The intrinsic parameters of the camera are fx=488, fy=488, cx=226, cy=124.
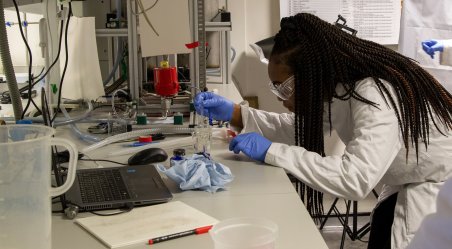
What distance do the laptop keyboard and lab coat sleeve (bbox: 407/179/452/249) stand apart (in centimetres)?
63

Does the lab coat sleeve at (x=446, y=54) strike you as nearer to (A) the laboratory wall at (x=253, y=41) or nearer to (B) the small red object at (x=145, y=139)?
(A) the laboratory wall at (x=253, y=41)

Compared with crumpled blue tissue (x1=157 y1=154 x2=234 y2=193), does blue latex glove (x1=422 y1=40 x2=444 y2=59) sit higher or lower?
higher

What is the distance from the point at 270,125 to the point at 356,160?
0.51 meters

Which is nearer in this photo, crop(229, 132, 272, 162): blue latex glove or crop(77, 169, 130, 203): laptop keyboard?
crop(77, 169, 130, 203): laptop keyboard

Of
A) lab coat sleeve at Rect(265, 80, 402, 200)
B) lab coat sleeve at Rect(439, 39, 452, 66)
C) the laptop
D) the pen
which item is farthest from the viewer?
lab coat sleeve at Rect(439, 39, 452, 66)

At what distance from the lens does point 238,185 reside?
1146mm

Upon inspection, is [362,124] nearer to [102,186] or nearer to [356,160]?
[356,160]

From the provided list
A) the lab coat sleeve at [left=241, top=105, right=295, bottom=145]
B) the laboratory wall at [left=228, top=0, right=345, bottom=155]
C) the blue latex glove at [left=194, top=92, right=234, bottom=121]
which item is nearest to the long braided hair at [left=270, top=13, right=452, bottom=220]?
the lab coat sleeve at [left=241, top=105, right=295, bottom=145]

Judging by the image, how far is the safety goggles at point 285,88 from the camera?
4.91 feet

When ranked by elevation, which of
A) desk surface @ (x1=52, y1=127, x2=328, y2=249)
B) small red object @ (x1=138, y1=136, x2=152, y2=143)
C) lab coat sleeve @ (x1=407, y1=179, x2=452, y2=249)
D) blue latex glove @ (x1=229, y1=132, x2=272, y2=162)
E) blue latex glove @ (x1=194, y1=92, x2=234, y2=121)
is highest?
lab coat sleeve @ (x1=407, y1=179, x2=452, y2=249)

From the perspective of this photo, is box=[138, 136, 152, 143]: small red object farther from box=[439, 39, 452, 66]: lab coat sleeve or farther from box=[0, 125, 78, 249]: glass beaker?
box=[439, 39, 452, 66]: lab coat sleeve

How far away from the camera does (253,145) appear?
4.35ft

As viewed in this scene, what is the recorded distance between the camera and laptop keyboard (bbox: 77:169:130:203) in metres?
1.01

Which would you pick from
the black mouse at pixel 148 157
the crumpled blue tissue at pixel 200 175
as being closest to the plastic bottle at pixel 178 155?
the black mouse at pixel 148 157
